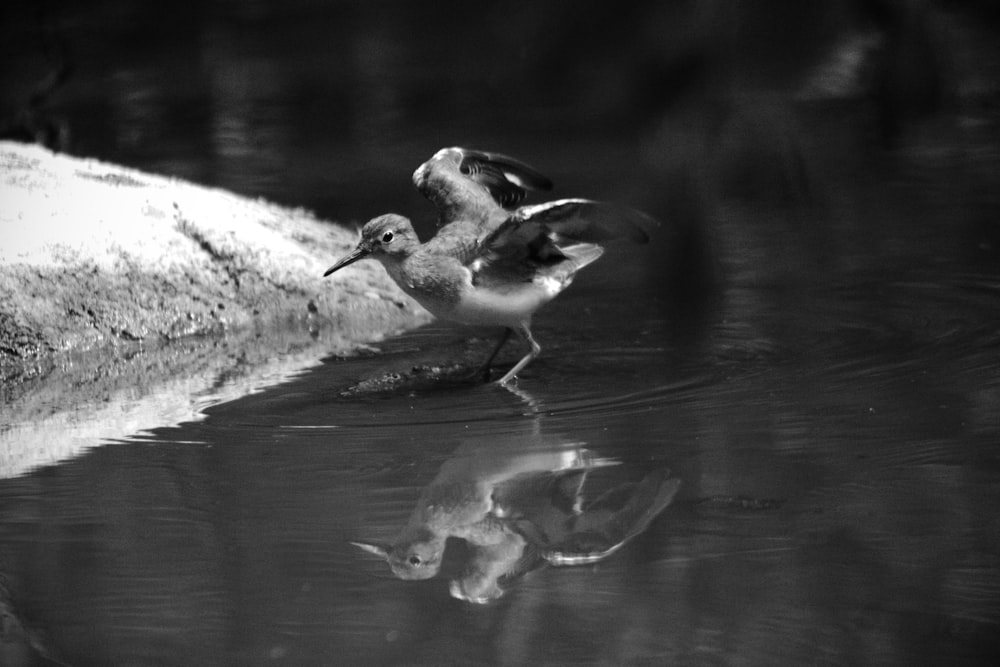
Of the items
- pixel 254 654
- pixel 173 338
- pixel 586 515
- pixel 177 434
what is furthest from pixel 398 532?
pixel 173 338

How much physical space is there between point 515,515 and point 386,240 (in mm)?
2265

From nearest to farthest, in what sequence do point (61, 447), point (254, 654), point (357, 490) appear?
point (254, 654), point (357, 490), point (61, 447)

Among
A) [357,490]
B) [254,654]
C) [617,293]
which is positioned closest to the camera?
[254,654]

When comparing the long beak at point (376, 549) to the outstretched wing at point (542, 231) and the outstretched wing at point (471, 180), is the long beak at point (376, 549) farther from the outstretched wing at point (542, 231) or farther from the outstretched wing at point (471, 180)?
the outstretched wing at point (471, 180)

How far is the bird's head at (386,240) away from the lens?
20.3 ft

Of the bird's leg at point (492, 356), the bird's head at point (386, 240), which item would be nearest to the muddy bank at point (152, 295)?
the bird's head at point (386, 240)

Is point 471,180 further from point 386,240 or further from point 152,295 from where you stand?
point 152,295

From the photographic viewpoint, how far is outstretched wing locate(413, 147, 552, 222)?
6652 mm

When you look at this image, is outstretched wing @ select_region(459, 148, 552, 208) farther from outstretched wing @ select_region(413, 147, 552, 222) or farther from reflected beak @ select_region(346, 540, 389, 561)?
reflected beak @ select_region(346, 540, 389, 561)

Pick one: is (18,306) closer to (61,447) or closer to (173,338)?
(173,338)

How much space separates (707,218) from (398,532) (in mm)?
2642

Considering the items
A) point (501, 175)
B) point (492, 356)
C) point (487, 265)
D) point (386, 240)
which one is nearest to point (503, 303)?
point (487, 265)

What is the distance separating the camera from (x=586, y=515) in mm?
4152

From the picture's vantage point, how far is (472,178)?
7.15 metres
